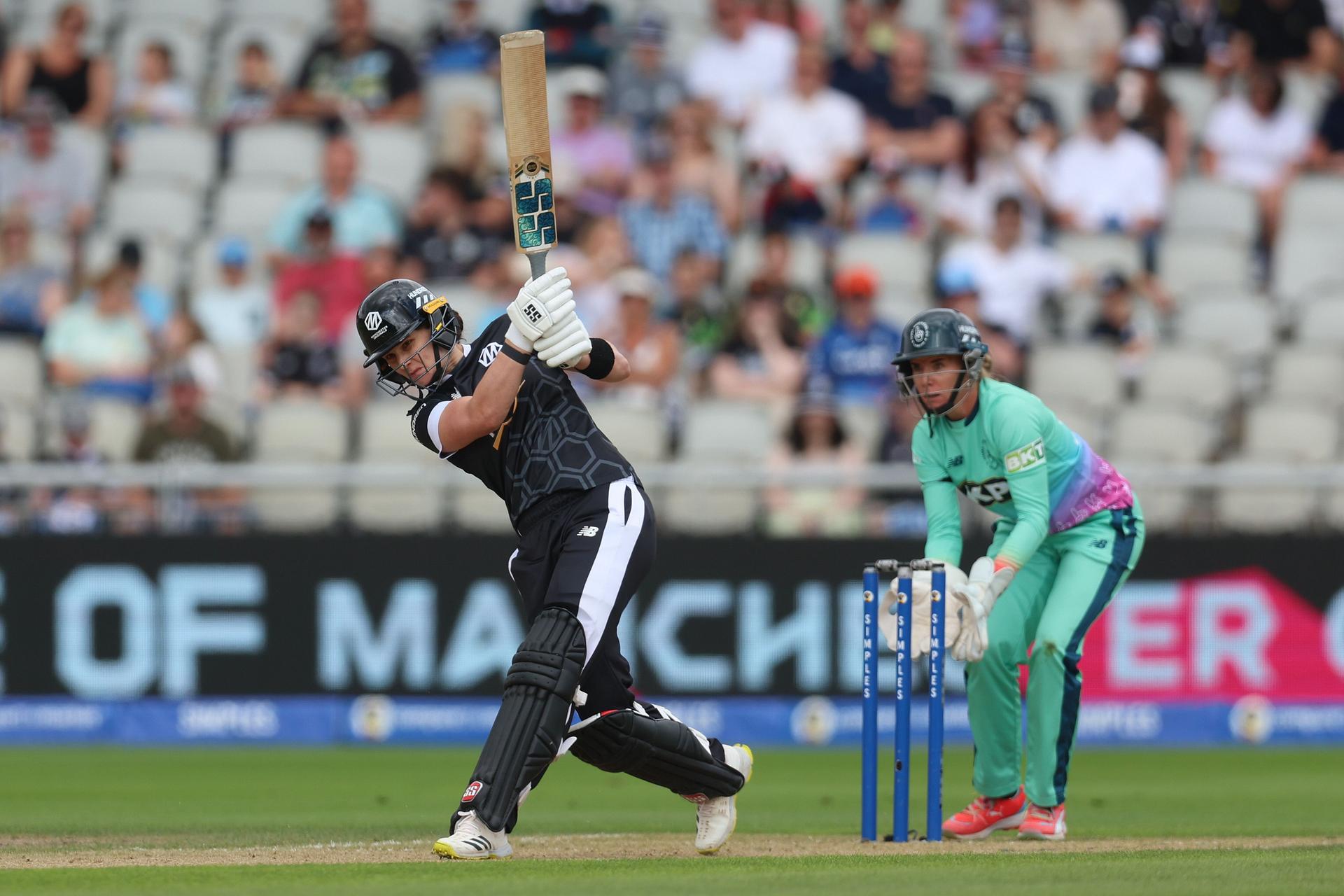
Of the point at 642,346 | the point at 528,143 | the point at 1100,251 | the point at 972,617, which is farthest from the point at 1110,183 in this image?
the point at 528,143

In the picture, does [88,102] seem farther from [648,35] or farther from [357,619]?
[357,619]

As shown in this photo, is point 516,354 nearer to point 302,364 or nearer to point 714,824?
point 714,824

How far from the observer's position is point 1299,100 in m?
17.1

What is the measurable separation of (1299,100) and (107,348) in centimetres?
1035

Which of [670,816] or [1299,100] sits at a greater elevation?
[1299,100]

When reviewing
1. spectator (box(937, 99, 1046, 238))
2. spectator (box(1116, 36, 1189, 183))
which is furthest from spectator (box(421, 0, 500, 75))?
spectator (box(1116, 36, 1189, 183))

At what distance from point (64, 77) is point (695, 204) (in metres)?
5.53

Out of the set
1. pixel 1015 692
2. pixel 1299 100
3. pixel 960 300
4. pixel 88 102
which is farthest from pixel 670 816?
pixel 1299 100

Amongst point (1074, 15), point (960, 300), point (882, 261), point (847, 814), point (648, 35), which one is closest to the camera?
point (847, 814)

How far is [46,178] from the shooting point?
50.9 ft

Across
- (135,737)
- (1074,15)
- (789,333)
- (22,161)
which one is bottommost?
(135,737)

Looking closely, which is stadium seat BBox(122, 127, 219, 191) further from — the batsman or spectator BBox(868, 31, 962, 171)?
the batsman

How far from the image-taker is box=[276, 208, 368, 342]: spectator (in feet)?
47.3

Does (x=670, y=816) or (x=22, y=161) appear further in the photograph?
(x=22, y=161)
